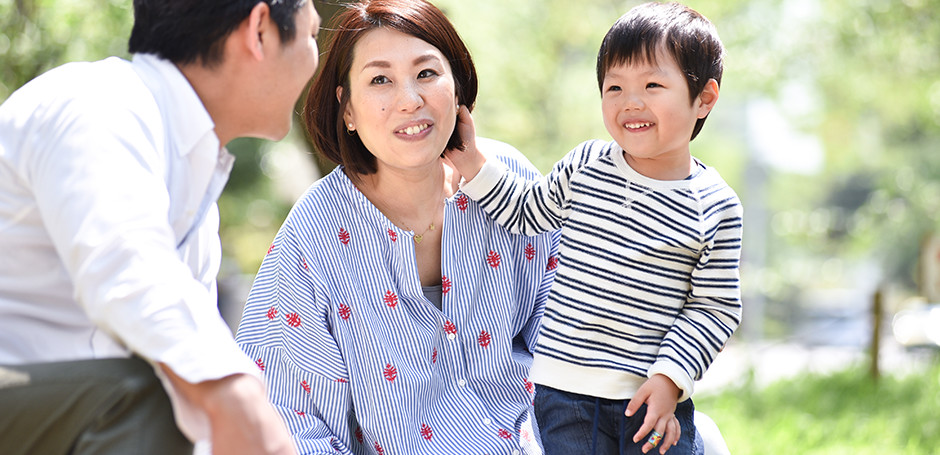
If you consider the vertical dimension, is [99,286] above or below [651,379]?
above

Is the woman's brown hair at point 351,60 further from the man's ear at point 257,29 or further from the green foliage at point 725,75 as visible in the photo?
the green foliage at point 725,75

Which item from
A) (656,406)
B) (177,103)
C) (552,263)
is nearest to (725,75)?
(552,263)

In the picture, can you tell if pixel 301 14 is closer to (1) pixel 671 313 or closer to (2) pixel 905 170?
(1) pixel 671 313

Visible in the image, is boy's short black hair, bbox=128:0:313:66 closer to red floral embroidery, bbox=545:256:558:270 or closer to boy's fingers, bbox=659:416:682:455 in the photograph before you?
boy's fingers, bbox=659:416:682:455

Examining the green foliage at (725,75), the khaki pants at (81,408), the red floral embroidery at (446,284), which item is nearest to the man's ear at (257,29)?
the khaki pants at (81,408)

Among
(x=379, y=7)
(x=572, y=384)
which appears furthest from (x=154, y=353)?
(x=379, y=7)

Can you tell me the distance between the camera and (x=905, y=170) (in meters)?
16.8

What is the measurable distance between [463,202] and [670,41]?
0.82 meters

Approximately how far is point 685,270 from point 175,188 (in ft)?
4.37

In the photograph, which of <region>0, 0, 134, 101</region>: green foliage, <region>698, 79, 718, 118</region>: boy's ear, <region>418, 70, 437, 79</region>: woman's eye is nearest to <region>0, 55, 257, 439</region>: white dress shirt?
<region>418, 70, 437, 79</region>: woman's eye

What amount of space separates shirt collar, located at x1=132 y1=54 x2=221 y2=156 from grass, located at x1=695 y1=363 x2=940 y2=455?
13.2ft

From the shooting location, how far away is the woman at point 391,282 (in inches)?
105

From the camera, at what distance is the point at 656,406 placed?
2375 millimetres

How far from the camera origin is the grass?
5.25 m
